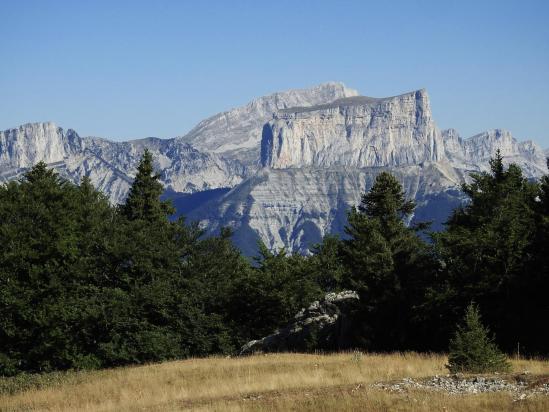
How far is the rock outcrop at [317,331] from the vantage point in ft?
150

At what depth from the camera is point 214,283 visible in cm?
5819

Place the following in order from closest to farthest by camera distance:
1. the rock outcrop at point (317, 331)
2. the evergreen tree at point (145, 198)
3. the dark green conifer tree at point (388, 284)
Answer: the dark green conifer tree at point (388, 284) < the rock outcrop at point (317, 331) < the evergreen tree at point (145, 198)

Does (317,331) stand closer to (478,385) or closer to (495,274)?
(495,274)

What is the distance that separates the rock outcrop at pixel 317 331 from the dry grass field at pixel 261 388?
667 cm

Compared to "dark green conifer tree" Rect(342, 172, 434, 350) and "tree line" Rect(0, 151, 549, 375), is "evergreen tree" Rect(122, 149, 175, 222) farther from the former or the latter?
"dark green conifer tree" Rect(342, 172, 434, 350)

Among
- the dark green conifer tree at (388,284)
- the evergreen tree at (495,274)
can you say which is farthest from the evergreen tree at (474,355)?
the dark green conifer tree at (388,284)

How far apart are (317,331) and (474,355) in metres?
20.6

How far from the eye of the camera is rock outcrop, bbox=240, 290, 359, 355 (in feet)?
150

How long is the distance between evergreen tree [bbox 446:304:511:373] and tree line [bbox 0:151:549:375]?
38.8 feet

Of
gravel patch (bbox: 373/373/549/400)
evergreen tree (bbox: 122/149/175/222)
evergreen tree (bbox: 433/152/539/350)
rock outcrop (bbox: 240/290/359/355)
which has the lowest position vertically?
rock outcrop (bbox: 240/290/359/355)

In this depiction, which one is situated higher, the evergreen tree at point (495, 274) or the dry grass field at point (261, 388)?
the evergreen tree at point (495, 274)

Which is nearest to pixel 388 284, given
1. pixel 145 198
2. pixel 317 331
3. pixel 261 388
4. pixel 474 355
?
pixel 317 331

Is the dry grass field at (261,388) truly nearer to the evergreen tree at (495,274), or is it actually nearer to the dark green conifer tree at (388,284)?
the evergreen tree at (495,274)

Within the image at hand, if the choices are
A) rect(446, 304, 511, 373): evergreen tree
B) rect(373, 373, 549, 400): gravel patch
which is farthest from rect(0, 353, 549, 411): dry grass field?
rect(446, 304, 511, 373): evergreen tree
